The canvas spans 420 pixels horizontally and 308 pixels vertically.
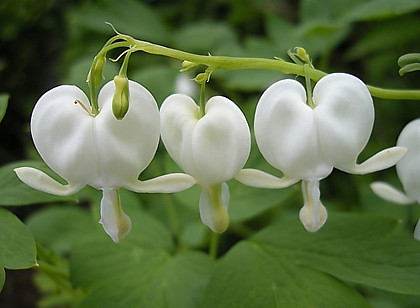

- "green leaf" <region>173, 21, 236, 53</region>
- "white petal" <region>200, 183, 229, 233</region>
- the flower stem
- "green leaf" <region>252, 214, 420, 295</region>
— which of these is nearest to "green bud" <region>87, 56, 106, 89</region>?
the flower stem

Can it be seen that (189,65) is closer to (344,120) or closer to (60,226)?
(344,120)

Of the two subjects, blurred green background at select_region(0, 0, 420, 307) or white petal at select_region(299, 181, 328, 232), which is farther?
blurred green background at select_region(0, 0, 420, 307)

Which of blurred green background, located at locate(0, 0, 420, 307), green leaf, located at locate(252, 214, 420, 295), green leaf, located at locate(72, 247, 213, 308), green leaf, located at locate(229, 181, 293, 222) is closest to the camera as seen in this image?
green leaf, located at locate(252, 214, 420, 295)

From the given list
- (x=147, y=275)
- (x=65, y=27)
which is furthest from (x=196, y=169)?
(x=65, y=27)

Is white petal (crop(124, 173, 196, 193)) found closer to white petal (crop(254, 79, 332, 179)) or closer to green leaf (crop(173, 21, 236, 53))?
white petal (crop(254, 79, 332, 179))

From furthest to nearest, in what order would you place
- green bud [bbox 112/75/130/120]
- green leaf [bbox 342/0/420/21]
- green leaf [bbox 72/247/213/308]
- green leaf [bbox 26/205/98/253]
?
green leaf [bbox 26/205/98/253] < green leaf [bbox 342/0/420/21] < green leaf [bbox 72/247/213/308] < green bud [bbox 112/75/130/120]

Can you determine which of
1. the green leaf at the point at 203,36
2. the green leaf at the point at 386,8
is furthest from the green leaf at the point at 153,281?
the green leaf at the point at 203,36

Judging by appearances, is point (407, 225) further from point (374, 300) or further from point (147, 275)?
point (147, 275)

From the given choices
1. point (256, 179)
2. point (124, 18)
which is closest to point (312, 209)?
point (256, 179)
